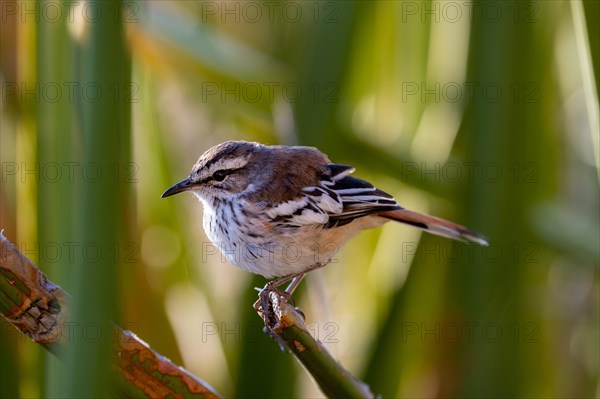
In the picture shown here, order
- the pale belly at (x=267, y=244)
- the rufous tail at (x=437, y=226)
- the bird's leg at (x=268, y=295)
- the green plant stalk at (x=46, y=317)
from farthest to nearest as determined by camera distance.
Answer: the rufous tail at (x=437, y=226)
the pale belly at (x=267, y=244)
the bird's leg at (x=268, y=295)
the green plant stalk at (x=46, y=317)

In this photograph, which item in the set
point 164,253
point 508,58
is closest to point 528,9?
point 508,58

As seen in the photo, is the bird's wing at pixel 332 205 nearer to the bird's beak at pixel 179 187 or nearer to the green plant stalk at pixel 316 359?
the bird's beak at pixel 179 187

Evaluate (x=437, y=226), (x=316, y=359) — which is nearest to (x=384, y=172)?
(x=437, y=226)

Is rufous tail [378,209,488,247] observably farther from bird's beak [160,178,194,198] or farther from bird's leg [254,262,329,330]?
bird's beak [160,178,194,198]

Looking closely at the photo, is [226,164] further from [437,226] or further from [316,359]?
[316,359]

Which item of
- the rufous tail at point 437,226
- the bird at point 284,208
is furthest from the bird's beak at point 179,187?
the rufous tail at point 437,226
